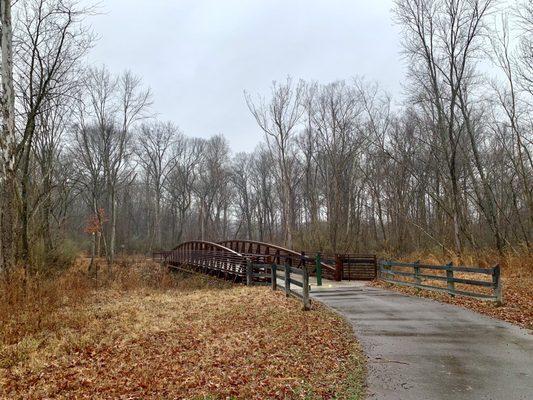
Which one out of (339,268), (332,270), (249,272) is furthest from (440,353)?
(332,270)

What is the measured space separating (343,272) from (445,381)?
14159 mm

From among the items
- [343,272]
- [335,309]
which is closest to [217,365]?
[335,309]

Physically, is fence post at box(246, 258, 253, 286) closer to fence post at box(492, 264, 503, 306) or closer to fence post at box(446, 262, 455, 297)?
fence post at box(446, 262, 455, 297)

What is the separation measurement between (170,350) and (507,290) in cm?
1047

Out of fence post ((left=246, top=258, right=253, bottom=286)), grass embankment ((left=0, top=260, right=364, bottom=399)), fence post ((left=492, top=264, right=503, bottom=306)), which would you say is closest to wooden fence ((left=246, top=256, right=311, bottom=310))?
fence post ((left=246, top=258, right=253, bottom=286))

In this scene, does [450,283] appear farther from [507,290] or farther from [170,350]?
[170,350]

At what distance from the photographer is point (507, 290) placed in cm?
1244

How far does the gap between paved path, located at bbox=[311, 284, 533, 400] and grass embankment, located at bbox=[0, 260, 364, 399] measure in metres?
0.43

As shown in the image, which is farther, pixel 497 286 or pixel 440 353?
pixel 497 286

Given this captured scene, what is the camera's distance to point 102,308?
11.3m

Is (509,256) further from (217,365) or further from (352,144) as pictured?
(352,144)

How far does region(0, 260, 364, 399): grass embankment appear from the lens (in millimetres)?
5414

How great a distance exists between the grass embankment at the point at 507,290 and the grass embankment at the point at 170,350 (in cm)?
400

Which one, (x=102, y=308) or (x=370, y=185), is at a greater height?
(x=370, y=185)
